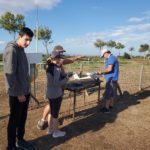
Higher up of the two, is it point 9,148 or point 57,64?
point 57,64

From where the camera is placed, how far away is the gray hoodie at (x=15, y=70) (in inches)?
156

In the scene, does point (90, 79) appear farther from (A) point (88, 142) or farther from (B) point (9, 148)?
(B) point (9, 148)

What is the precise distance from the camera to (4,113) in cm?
694

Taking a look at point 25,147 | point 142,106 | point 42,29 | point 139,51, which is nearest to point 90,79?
point 142,106

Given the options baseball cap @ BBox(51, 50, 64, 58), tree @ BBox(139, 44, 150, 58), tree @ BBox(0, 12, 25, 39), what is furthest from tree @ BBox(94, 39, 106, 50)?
baseball cap @ BBox(51, 50, 64, 58)

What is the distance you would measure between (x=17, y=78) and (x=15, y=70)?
0.19 meters

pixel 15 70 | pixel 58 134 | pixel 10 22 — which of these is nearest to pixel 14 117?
pixel 15 70

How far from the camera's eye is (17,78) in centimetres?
416

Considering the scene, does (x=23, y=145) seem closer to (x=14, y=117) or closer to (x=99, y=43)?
(x=14, y=117)

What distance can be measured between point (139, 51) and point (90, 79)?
61.4 metres

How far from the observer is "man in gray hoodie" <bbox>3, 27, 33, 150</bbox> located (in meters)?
3.99

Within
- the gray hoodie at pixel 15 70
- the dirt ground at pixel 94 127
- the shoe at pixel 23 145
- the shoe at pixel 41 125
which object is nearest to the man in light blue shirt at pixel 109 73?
the dirt ground at pixel 94 127

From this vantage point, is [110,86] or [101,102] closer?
[110,86]

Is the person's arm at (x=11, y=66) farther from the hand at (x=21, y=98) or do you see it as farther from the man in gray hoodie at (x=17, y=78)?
the hand at (x=21, y=98)
